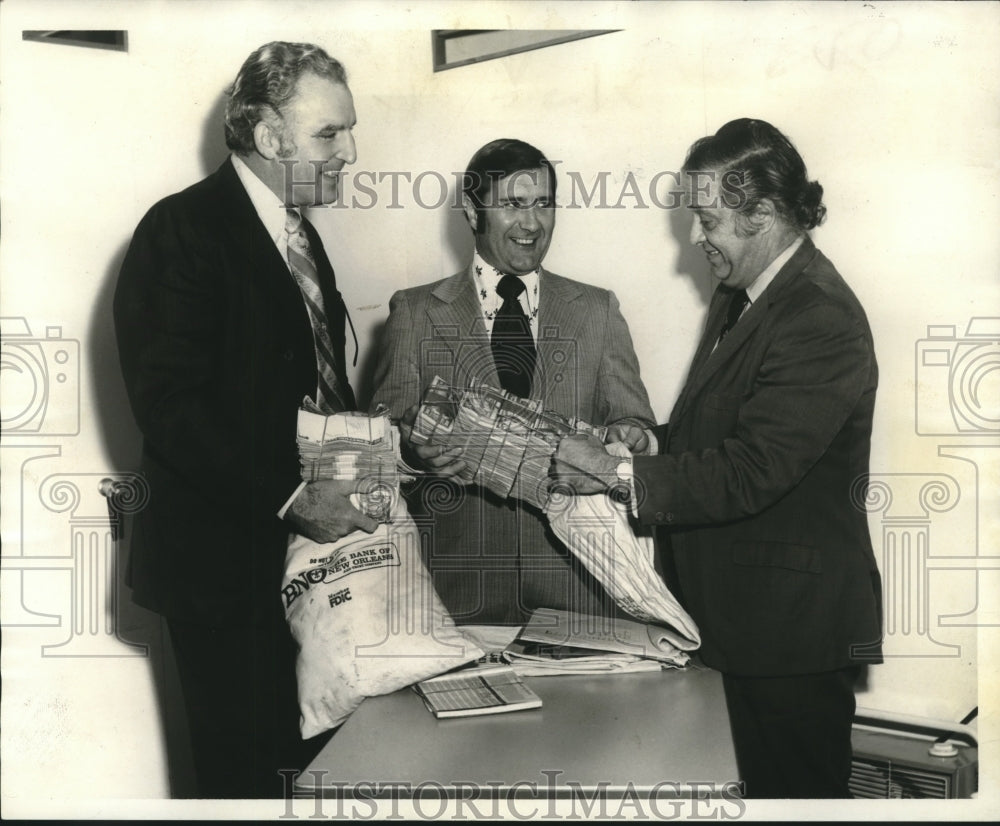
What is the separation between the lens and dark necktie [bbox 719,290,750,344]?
2680mm

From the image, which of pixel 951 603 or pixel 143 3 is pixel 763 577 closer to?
pixel 951 603

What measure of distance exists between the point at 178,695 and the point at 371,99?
65.7 inches

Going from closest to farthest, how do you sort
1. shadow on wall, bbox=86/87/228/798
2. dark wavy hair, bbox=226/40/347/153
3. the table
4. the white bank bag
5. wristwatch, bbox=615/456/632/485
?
1. the table
2. the white bank bag
3. wristwatch, bbox=615/456/632/485
4. dark wavy hair, bbox=226/40/347/153
5. shadow on wall, bbox=86/87/228/798

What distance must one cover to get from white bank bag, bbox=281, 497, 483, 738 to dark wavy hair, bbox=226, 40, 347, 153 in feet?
3.36

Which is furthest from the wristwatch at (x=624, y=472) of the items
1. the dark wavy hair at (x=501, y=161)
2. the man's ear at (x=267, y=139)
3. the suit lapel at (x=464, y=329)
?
the man's ear at (x=267, y=139)

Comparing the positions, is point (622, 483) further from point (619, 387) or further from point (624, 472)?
point (619, 387)

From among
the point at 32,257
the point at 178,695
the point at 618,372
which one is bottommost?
the point at 178,695

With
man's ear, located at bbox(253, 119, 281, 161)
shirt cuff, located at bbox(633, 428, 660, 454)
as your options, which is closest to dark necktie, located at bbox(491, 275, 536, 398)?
shirt cuff, located at bbox(633, 428, 660, 454)

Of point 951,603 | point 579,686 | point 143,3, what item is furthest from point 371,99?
point 951,603

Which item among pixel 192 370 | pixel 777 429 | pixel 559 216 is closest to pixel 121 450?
pixel 192 370

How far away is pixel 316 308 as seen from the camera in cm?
275

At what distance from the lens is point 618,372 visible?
277 cm

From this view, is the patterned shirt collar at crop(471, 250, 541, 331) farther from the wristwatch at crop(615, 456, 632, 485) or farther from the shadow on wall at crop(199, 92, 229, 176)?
the shadow on wall at crop(199, 92, 229, 176)

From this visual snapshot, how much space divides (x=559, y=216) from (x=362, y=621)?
3.77 ft
